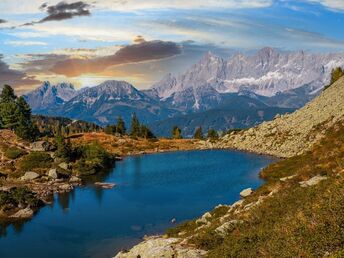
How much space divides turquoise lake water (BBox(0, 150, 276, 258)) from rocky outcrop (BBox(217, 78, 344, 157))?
1237 cm

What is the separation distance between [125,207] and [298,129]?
88.8 meters

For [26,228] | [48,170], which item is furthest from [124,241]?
[48,170]

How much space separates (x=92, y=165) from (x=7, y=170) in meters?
25.7

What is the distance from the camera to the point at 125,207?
92375 mm

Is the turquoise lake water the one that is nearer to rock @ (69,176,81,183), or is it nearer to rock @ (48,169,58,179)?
rock @ (69,176,81,183)

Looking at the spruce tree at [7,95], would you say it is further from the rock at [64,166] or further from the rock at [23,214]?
the rock at [23,214]

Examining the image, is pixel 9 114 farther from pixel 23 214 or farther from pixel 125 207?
pixel 125 207

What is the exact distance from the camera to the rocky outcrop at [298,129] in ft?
467

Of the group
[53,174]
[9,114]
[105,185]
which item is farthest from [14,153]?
[9,114]

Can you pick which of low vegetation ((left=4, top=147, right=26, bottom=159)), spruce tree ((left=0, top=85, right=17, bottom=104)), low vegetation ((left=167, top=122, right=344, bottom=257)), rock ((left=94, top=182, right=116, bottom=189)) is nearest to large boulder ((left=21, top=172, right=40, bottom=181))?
rock ((left=94, top=182, right=116, bottom=189))

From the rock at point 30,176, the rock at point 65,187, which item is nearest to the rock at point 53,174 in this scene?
the rock at point 30,176

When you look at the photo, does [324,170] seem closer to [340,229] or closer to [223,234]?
[223,234]

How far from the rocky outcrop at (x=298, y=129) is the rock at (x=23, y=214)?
3180 inches

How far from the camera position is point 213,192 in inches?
4033
